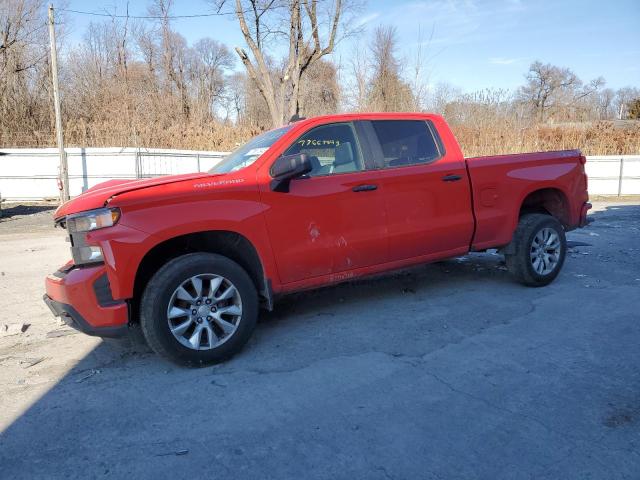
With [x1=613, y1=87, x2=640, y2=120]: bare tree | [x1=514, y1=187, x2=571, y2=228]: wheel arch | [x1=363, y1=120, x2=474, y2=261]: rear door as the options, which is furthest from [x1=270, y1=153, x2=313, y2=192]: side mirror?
[x1=613, y1=87, x2=640, y2=120]: bare tree

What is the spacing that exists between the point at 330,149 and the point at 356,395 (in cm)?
223

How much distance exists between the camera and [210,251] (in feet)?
13.2

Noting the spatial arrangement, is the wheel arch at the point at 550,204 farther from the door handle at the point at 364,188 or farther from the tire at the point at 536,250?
the door handle at the point at 364,188

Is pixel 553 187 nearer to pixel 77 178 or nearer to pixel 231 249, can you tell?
pixel 231 249

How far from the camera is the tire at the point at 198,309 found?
348 centimetres

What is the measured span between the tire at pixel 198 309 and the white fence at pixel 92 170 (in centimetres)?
1552

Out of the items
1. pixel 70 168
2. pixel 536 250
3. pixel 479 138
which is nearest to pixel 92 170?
pixel 70 168

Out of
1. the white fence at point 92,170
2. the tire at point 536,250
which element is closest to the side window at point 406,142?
the tire at point 536,250

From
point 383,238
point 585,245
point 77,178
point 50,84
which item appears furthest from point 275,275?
point 50,84

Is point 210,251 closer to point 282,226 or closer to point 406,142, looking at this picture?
point 282,226

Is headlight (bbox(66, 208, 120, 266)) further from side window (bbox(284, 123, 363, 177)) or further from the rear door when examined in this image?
the rear door

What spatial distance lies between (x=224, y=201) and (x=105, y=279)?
40.1 inches

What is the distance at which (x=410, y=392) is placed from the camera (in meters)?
3.16

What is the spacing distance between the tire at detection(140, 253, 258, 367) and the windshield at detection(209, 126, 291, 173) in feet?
3.28
